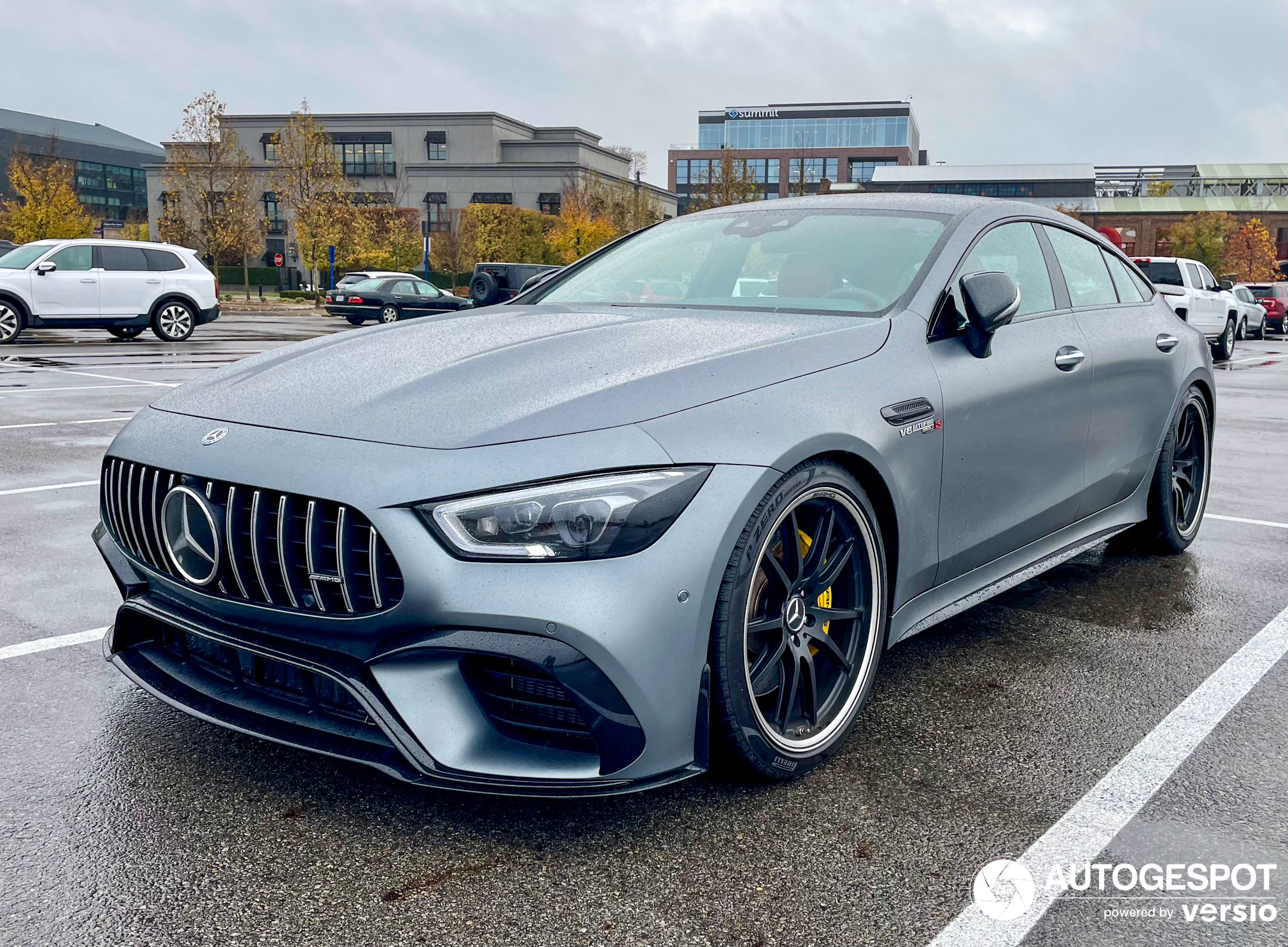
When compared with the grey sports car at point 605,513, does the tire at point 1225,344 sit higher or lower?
lower

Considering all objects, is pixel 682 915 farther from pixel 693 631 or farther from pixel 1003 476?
pixel 1003 476

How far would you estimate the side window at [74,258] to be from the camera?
1891 centimetres

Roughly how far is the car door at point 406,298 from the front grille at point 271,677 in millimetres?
26252

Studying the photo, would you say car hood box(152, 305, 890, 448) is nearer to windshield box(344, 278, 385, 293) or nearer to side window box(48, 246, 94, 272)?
side window box(48, 246, 94, 272)

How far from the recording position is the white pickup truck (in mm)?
21312

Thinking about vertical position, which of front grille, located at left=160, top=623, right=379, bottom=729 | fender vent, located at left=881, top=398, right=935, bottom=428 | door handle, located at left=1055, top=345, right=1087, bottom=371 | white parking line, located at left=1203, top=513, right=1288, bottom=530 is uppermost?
door handle, located at left=1055, top=345, right=1087, bottom=371

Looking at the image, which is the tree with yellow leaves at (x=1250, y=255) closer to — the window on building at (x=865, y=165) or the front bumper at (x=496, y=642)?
the window on building at (x=865, y=165)

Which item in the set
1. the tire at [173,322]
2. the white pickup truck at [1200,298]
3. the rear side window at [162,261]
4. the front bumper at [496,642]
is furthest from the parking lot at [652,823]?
the white pickup truck at [1200,298]

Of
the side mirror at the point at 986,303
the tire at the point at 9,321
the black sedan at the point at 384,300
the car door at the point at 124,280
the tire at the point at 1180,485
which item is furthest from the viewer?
the black sedan at the point at 384,300

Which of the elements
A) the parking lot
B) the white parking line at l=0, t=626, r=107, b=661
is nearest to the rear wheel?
the parking lot

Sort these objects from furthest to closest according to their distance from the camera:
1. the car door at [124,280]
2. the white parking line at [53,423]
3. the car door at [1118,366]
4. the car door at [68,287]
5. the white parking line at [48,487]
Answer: the car door at [124,280], the car door at [68,287], the white parking line at [53,423], the white parking line at [48,487], the car door at [1118,366]

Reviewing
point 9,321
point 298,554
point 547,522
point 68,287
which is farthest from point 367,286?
point 547,522

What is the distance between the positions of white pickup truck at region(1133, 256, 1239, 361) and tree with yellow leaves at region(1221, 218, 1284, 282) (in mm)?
60199

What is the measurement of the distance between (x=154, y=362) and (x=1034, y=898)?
15.2m
